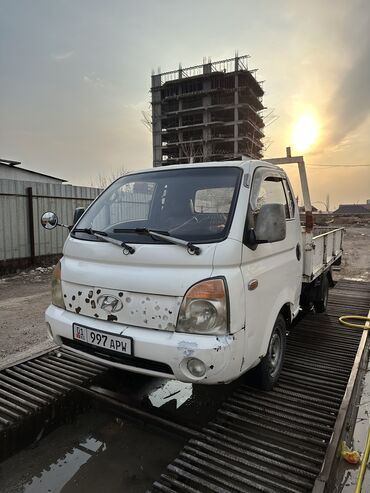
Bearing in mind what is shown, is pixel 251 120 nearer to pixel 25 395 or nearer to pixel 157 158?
pixel 157 158

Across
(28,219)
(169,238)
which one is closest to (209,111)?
(28,219)

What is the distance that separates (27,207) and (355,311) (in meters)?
8.88

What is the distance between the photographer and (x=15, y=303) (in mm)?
7012

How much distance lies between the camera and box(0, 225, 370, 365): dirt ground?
4770 mm

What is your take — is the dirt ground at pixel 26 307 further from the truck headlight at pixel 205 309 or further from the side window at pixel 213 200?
the side window at pixel 213 200

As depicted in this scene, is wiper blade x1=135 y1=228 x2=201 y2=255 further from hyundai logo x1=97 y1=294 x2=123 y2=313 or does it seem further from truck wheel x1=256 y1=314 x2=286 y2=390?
truck wheel x1=256 y1=314 x2=286 y2=390

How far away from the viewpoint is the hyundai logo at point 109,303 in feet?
8.66

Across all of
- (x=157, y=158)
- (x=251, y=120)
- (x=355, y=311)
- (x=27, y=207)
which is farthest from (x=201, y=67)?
(x=355, y=311)

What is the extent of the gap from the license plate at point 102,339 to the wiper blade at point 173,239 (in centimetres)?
74

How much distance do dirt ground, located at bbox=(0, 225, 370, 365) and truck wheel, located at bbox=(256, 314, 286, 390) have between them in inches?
117

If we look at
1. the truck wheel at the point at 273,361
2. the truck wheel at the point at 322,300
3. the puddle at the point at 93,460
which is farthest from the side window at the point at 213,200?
the truck wheel at the point at 322,300

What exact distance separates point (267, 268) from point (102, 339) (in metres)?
1.40

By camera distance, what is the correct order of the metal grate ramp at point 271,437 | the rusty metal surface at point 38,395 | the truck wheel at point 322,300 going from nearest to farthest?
the metal grate ramp at point 271,437, the rusty metal surface at point 38,395, the truck wheel at point 322,300

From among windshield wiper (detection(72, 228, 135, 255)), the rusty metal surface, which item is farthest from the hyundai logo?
the rusty metal surface
